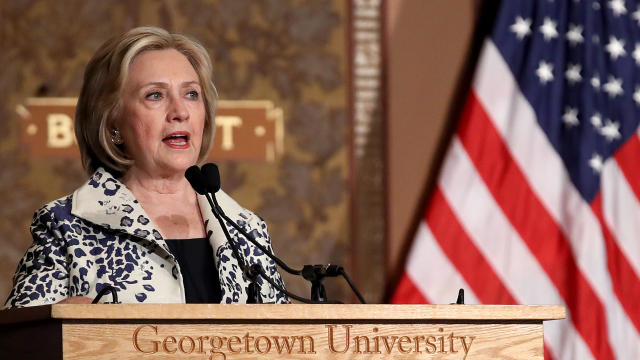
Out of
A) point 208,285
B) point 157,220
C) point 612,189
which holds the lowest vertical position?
point 208,285

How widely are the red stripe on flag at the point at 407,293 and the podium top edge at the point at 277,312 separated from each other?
7.33 feet

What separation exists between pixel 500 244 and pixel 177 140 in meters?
1.99

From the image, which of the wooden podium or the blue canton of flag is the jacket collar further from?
the blue canton of flag

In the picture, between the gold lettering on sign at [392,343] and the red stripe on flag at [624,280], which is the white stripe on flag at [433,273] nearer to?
the red stripe on flag at [624,280]

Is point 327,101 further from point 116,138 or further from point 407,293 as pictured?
point 116,138

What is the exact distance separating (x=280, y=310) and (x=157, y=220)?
76cm

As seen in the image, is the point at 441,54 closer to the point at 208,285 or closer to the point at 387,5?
the point at 387,5

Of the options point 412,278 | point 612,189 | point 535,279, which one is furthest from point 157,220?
point 612,189

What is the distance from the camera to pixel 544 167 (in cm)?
400

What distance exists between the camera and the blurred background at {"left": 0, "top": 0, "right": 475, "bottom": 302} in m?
3.97

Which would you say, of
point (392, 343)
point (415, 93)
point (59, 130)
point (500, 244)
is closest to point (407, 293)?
point (500, 244)

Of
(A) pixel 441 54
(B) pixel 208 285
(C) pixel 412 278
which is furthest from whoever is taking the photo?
(A) pixel 441 54

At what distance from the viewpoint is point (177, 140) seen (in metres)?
2.25

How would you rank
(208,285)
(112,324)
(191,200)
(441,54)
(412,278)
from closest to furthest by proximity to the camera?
(112,324) → (208,285) → (191,200) → (412,278) → (441,54)
